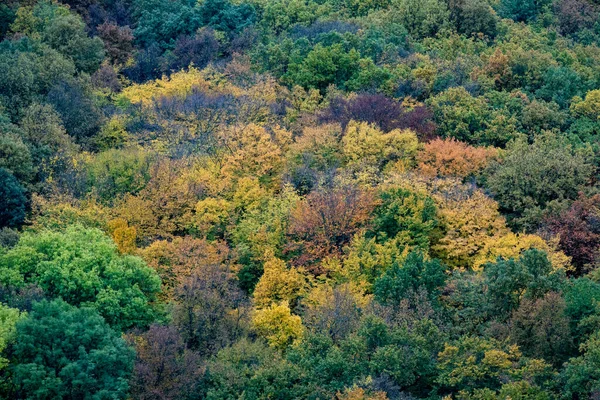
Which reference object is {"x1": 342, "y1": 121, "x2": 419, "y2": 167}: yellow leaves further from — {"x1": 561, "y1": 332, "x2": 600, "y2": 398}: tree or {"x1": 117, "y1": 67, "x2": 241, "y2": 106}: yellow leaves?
{"x1": 561, "y1": 332, "x2": 600, "y2": 398}: tree

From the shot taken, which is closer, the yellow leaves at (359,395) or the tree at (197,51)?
the yellow leaves at (359,395)

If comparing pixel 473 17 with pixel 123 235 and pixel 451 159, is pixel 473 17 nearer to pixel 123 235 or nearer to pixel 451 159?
pixel 451 159

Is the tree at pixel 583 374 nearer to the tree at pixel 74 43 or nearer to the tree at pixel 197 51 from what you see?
the tree at pixel 197 51

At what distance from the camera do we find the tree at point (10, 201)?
82.6 metres

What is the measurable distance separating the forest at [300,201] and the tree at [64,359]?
0.13 m

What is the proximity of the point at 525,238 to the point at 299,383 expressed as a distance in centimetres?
2140

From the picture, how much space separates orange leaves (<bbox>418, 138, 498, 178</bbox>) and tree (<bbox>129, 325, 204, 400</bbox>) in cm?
2878

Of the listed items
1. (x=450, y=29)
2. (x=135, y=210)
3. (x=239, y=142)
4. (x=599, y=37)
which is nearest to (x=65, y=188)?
(x=135, y=210)

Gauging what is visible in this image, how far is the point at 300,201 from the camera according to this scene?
82.1 m

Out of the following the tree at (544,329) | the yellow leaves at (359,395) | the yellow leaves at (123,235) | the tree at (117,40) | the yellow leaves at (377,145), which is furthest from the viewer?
the tree at (117,40)

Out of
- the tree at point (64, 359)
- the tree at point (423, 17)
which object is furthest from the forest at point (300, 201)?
the tree at point (423, 17)

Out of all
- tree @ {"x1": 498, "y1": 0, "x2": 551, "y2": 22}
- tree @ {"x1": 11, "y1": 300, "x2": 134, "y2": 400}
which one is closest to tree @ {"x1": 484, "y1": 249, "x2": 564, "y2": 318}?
tree @ {"x1": 11, "y1": 300, "x2": 134, "y2": 400}

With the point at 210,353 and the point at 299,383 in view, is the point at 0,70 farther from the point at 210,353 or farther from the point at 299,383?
the point at 299,383

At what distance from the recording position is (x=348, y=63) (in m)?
104
